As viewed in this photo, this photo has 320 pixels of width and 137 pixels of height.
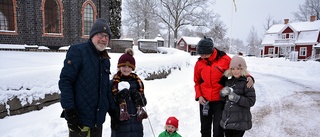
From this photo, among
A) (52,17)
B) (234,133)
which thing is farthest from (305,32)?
(234,133)

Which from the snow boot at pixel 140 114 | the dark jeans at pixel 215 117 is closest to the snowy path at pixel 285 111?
the dark jeans at pixel 215 117

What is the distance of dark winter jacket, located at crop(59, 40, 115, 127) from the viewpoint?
235cm

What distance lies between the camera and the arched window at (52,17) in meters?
16.7

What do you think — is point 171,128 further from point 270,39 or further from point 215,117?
point 270,39

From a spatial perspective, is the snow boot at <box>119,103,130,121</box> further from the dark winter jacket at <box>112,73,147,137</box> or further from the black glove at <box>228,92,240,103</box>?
the black glove at <box>228,92,240,103</box>

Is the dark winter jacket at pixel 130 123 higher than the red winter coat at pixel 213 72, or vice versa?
the red winter coat at pixel 213 72

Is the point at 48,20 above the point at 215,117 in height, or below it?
above

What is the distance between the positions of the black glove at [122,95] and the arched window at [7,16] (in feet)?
54.8

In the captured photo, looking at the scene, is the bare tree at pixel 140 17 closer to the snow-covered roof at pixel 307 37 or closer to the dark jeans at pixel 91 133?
the snow-covered roof at pixel 307 37

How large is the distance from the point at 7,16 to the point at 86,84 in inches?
667

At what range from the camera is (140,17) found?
4084cm

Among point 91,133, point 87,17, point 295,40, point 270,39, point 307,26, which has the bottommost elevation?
point 91,133

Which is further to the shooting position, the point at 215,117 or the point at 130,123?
the point at 215,117

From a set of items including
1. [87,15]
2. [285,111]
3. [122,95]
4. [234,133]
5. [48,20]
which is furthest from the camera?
[87,15]
